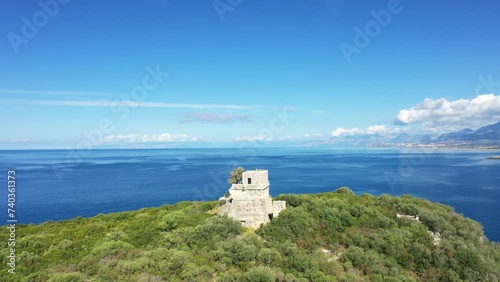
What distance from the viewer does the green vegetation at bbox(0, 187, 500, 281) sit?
24594 millimetres

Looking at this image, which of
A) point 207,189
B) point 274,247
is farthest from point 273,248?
point 207,189

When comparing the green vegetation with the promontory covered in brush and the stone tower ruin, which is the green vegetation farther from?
the stone tower ruin

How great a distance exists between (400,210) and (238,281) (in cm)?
2541

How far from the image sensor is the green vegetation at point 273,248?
24.6 m

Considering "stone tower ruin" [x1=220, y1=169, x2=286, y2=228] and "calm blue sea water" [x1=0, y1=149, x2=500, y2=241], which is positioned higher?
"stone tower ruin" [x1=220, y1=169, x2=286, y2=228]

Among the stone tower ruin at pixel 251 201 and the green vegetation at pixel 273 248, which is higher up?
the stone tower ruin at pixel 251 201

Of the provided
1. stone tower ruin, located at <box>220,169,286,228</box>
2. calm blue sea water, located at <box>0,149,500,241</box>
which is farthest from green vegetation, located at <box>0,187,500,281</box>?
calm blue sea water, located at <box>0,149,500,241</box>

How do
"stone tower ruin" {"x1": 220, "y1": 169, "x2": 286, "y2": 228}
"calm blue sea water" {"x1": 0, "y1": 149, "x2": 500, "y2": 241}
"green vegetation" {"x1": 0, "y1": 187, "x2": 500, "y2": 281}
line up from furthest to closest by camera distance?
"calm blue sea water" {"x1": 0, "y1": 149, "x2": 500, "y2": 241}
"stone tower ruin" {"x1": 220, "y1": 169, "x2": 286, "y2": 228}
"green vegetation" {"x1": 0, "y1": 187, "x2": 500, "y2": 281}

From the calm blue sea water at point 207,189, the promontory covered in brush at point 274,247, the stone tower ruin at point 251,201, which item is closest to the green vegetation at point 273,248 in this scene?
the promontory covered in brush at point 274,247

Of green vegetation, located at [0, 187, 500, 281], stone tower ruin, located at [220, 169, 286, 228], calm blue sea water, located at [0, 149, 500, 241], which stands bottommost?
calm blue sea water, located at [0, 149, 500, 241]

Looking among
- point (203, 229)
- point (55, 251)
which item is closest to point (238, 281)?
point (203, 229)

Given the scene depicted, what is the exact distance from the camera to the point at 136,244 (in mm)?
29750

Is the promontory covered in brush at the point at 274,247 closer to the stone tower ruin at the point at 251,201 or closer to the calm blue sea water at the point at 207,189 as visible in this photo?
the stone tower ruin at the point at 251,201

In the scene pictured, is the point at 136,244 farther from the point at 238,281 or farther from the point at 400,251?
the point at 400,251
